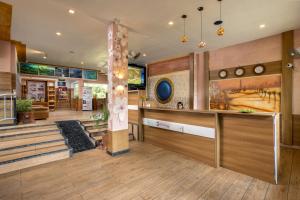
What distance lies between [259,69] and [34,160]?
672 cm

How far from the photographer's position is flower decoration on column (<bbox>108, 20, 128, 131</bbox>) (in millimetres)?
3689

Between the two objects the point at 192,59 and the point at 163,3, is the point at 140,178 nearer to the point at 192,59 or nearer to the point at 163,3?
the point at 163,3

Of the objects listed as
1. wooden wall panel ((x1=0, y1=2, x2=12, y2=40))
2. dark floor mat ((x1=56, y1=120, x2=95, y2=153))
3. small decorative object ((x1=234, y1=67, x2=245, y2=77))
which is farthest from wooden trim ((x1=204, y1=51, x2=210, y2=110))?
wooden wall panel ((x1=0, y1=2, x2=12, y2=40))

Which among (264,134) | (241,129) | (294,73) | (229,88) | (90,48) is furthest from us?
(90,48)

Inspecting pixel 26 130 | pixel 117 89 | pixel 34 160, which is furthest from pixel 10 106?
pixel 117 89

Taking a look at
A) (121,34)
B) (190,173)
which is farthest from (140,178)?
(121,34)

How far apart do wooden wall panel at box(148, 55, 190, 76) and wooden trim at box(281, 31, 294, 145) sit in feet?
10.4

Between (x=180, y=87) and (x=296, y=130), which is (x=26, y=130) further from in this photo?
(x=296, y=130)

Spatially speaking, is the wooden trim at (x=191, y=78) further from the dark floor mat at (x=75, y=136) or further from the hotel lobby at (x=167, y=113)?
the dark floor mat at (x=75, y=136)

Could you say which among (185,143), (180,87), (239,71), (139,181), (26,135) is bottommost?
(139,181)

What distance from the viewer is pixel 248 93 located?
16.6 ft

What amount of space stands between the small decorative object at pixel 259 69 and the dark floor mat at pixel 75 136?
18.6ft

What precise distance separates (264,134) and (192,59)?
4.47 meters

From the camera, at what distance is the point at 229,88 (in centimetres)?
550
